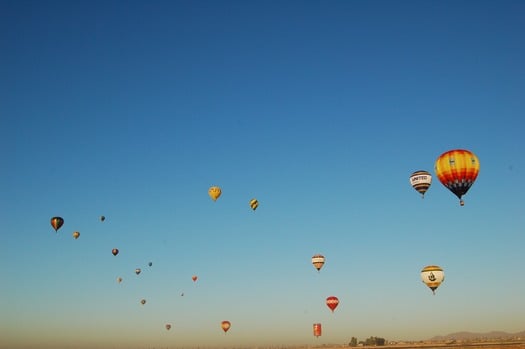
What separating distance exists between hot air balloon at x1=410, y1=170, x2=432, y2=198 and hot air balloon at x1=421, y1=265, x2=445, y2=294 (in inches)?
367

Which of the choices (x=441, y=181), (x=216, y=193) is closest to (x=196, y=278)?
(x=216, y=193)

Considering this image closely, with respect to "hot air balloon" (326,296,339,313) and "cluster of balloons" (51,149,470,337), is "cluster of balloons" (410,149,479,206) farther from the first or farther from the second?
"hot air balloon" (326,296,339,313)

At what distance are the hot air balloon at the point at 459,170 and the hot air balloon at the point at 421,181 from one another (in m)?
7.13

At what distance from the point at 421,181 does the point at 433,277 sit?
472 inches

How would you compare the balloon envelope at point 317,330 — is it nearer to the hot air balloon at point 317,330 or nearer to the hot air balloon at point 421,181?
the hot air balloon at point 317,330

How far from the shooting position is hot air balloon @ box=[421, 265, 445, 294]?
5706 centimetres

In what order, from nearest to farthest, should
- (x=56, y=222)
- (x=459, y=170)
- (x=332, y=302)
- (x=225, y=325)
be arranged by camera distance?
(x=459, y=170), (x=332, y=302), (x=56, y=222), (x=225, y=325)

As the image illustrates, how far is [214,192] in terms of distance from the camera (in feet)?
267

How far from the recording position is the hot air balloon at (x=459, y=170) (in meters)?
49.0

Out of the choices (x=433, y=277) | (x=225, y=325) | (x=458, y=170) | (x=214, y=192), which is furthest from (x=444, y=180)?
(x=225, y=325)

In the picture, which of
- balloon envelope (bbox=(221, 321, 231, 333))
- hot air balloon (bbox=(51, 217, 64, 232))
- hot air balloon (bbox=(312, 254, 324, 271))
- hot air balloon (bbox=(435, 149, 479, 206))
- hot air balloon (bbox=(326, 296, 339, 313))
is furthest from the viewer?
balloon envelope (bbox=(221, 321, 231, 333))

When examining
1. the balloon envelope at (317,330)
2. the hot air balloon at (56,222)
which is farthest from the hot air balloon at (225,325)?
the hot air balloon at (56,222)

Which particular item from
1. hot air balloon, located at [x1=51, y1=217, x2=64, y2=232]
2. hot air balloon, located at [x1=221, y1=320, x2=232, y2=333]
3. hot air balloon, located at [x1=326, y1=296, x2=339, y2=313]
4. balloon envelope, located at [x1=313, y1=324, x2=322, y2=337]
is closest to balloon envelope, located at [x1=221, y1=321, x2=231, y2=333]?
hot air balloon, located at [x1=221, y1=320, x2=232, y2=333]

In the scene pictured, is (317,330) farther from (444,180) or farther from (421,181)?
(444,180)
